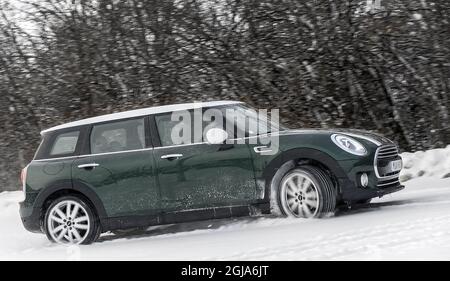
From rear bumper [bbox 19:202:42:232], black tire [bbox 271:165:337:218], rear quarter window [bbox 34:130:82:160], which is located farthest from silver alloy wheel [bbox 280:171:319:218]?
rear bumper [bbox 19:202:42:232]

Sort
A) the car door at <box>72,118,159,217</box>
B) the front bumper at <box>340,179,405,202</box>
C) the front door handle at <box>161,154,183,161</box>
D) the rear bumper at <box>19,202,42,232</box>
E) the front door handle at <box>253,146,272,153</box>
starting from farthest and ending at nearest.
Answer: the rear bumper at <box>19,202,42,232</box>
the car door at <box>72,118,159,217</box>
the front door handle at <box>161,154,183,161</box>
the front door handle at <box>253,146,272,153</box>
the front bumper at <box>340,179,405,202</box>

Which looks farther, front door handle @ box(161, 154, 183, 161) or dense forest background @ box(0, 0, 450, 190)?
dense forest background @ box(0, 0, 450, 190)

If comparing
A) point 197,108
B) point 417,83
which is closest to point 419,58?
point 417,83

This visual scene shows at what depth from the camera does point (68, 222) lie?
790cm

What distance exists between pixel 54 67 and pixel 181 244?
9065 millimetres

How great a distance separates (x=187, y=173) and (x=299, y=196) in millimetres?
1311

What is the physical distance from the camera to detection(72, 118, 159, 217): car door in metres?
7.54

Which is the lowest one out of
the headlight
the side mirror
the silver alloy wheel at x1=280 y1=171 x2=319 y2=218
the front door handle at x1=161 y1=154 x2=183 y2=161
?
the silver alloy wheel at x1=280 y1=171 x2=319 y2=218

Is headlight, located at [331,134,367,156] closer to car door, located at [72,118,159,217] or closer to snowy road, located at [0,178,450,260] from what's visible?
snowy road, located at [0,178,450,260]

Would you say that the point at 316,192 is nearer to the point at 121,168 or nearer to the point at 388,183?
the point at 388,183

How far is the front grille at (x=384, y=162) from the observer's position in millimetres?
7039

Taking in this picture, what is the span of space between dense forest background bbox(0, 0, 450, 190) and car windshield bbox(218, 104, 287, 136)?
4321mm

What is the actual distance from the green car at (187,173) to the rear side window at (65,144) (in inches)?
0.5

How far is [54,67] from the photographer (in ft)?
48.5
